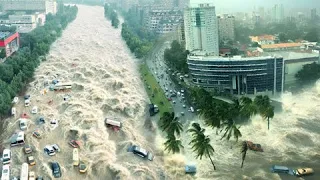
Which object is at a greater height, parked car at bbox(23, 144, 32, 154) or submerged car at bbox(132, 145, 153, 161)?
parked car at bbox(23, 144, 32, 154)

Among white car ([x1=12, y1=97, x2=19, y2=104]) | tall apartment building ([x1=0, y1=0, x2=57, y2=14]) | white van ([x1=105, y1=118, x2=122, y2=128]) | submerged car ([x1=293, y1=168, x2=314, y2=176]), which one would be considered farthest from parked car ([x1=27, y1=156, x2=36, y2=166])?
tall apartment building ([x1=0, y1=0, x2=57, y2=14])

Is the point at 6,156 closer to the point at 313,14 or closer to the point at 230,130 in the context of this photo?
the point at 230,130

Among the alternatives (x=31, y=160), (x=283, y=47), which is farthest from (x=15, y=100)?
(x=283, y=47)

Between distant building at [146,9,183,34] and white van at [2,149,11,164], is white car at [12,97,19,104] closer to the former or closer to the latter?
white van at [2,149,11,164]

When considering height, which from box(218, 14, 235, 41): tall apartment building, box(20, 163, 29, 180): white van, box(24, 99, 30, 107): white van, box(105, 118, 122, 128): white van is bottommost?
box(20, 163, 29, 180): white van

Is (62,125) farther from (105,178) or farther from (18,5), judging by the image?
(18,5)

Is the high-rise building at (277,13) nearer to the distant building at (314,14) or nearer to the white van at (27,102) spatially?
the distant building at (314,14)

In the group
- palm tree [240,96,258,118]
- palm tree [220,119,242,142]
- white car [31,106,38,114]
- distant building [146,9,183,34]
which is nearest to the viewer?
palm tree [220,119,242,142]
